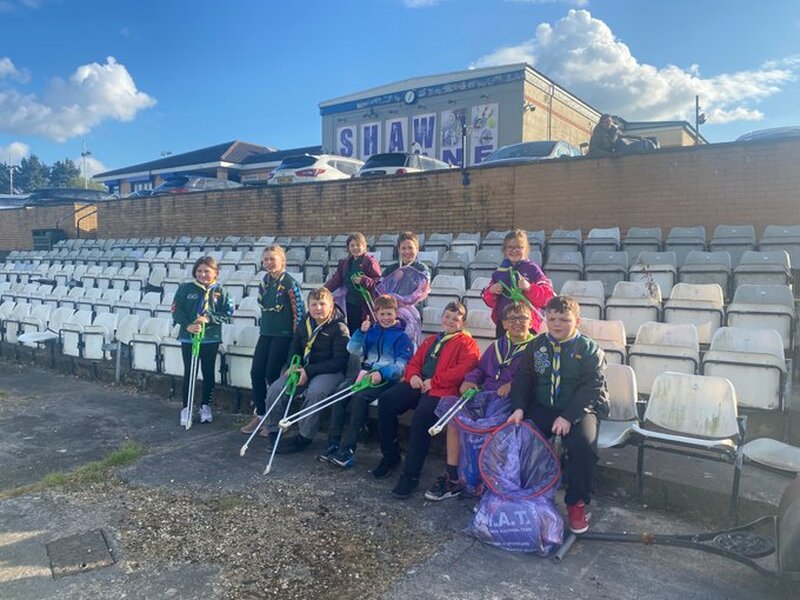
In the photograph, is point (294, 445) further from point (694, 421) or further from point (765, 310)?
point (765, 310)

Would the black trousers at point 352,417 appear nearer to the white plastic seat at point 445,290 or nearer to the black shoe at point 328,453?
the black shoe at point 328,453

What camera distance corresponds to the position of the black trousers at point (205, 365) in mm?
5816

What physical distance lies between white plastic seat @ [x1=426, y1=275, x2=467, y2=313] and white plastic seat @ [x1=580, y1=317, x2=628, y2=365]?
6.32 ft

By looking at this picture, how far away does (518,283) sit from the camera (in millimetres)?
4582

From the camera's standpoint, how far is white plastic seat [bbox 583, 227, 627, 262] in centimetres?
812

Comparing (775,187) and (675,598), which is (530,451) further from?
(775,187)

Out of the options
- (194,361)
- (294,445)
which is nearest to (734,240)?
(294,445)

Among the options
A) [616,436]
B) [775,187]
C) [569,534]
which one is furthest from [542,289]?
[775,187]

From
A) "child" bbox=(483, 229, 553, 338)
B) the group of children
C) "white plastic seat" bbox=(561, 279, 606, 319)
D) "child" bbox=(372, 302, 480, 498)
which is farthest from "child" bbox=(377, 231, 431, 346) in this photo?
"white plastic seat" bbox=(561, 279, 606, 319)

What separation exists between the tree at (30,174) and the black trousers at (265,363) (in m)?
96.5

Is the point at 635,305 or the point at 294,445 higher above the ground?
the point at 635,305

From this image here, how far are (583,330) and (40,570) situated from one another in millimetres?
4305

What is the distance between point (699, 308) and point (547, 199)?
473 cm

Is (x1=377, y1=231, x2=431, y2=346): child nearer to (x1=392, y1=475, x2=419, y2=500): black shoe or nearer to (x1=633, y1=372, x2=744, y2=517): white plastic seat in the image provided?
(x1=392, y1=475, x2=419, y2=500): black shoe
